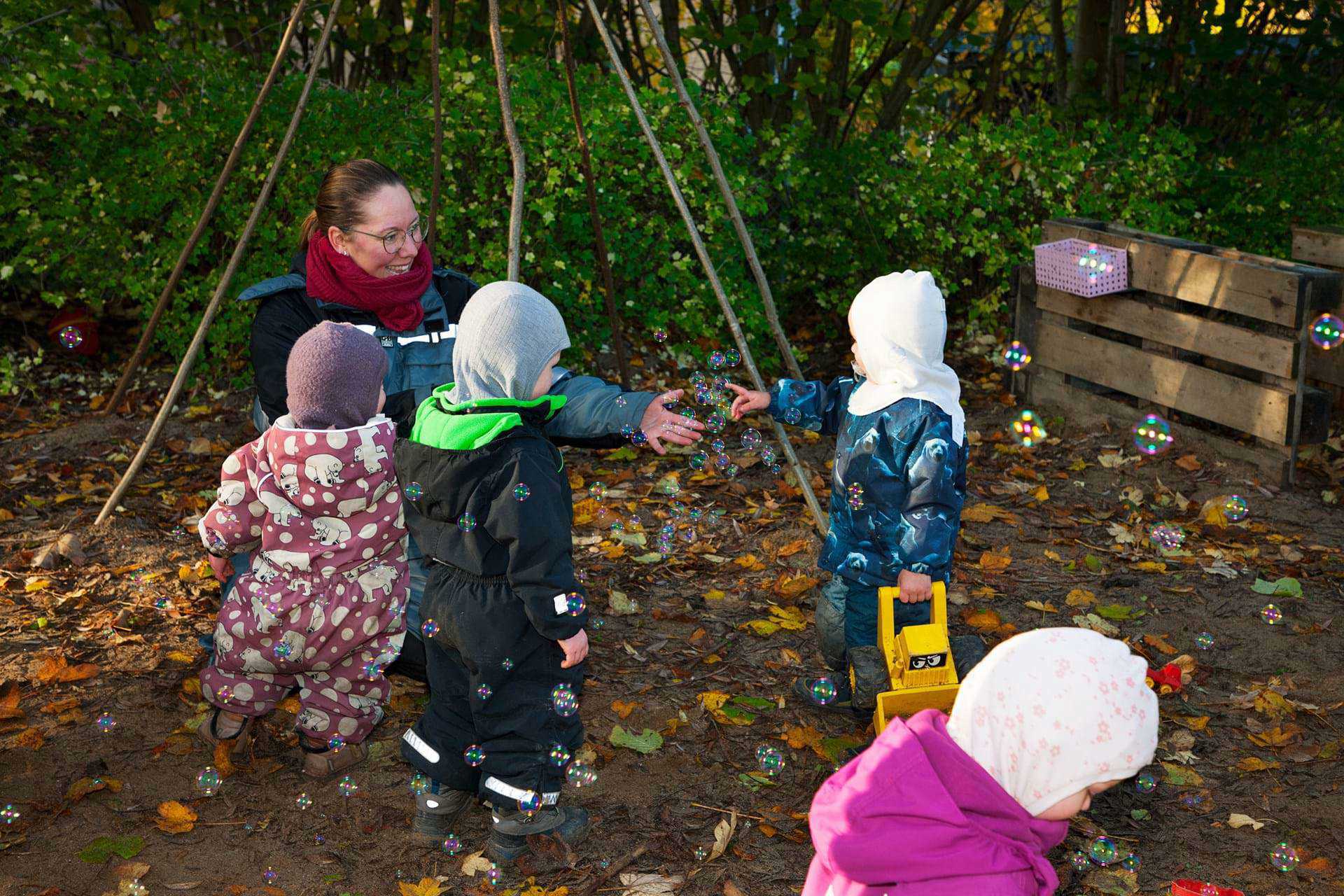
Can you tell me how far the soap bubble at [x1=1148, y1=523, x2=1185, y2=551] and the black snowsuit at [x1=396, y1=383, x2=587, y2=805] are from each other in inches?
115

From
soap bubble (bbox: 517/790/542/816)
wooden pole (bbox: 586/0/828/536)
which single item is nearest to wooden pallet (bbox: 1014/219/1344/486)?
wooden pole (bbox: 586/0/828/536)

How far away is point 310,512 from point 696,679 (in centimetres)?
165

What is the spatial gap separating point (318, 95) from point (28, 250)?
75.4 inches

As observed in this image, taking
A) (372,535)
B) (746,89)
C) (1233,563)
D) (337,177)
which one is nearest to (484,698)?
(372,535)

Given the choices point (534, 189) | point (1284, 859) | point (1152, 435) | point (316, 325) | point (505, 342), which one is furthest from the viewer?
point (534, 189)

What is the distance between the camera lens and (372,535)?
3789 mm

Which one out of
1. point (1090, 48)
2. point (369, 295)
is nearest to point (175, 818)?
point (369, 295)

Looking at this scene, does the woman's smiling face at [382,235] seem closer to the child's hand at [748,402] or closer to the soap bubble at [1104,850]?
the child's hand at [748,402]

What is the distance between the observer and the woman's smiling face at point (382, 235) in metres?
4.25

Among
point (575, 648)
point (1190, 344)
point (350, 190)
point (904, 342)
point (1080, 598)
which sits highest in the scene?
point (350, 190)

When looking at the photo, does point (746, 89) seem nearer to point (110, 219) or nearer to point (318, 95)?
point (318, 95)

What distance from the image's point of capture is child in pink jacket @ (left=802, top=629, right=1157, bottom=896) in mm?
2219

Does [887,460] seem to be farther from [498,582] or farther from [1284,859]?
[1284,859]

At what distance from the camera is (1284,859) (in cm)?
349
